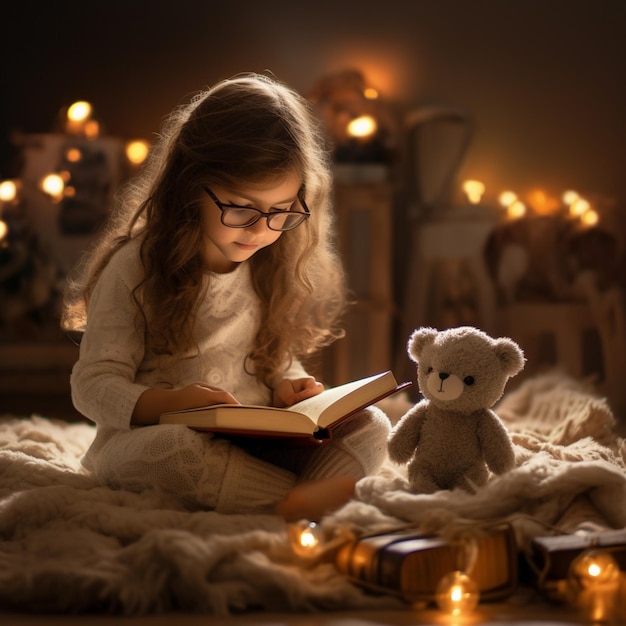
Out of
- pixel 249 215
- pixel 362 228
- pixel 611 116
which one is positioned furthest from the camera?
pixel 611 116

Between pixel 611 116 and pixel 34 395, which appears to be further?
pixel 611 116

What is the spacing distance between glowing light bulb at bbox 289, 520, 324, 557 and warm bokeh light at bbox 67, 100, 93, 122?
1.99m

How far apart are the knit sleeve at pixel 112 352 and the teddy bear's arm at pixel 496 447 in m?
0.43

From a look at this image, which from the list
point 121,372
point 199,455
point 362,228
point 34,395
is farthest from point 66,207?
point 199,455

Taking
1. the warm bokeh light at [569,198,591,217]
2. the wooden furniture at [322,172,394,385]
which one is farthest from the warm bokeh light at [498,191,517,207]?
the wooden furniture at [322,172,394,385]

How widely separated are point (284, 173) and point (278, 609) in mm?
565

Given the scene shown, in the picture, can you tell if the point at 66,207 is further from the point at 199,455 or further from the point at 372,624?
the point at 372,624

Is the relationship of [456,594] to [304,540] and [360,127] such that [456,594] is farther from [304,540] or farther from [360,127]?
[360,127]

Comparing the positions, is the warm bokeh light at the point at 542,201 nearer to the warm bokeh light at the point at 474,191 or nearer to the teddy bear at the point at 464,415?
the warm bokeh light at the point at 474,191

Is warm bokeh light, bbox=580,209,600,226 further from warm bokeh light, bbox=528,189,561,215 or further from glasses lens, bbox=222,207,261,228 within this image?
glasses lens, bbox=222,207,261,228

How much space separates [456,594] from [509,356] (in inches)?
13.1

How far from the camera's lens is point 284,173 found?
120 centimetres

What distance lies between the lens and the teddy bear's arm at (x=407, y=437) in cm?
112

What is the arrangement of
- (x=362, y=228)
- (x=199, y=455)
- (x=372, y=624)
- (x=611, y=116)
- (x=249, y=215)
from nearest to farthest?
(x=372, y=624) < (x=199, y=455) < (x=249, y=215) < (x=362, y=228) < (x=611, y=116)
